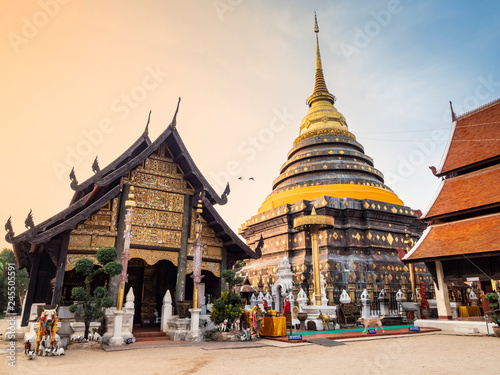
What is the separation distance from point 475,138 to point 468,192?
10.9ft

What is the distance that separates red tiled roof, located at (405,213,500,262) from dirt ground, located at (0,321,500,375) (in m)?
3.48

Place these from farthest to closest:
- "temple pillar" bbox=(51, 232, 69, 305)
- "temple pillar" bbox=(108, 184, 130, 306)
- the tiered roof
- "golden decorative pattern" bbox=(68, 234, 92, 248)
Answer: the tiered roof
"temple pillar" bbox=(108, 184, 130, 306)
"golden decorative pattern" bbox=(68, 234, 92, 248)
"temple pillar" bbox=(51, 232, 69, 305)

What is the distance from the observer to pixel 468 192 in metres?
13.9

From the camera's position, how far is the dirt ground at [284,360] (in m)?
5.92

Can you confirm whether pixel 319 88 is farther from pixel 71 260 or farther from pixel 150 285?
pixel 71 260

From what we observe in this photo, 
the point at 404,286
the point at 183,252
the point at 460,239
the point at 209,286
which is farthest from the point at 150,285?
the point at 404,286

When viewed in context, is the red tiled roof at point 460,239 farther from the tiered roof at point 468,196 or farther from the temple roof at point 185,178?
the temple roof at point 185,178

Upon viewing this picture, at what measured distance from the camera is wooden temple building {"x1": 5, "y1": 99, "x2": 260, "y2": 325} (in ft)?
33.7

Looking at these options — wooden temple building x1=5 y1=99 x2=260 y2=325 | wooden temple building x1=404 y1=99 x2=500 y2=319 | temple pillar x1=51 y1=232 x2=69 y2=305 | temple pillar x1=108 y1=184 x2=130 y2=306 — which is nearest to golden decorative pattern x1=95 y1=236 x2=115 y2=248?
wooden temple building x1=5 y1=99 x2=260 y2=325

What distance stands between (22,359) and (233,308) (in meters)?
5.50

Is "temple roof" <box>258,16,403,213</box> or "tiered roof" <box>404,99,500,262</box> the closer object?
"tiered roof" <box>404,99,500,262</box>

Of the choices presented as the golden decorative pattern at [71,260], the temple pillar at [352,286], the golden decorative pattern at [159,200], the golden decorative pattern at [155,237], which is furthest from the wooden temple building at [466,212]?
the golden decorative pattern at [71,260]

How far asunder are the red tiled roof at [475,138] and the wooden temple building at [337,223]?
5096 mm

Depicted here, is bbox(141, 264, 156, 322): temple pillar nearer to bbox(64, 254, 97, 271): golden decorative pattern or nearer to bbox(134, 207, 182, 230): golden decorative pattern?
bbox(134, 207, 182, 230): golden decorative pattern
